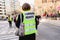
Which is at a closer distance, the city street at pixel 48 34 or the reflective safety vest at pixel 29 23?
the reflective safety vest at pixel 29 23

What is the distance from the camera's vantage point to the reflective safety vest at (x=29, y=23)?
18.0 feet

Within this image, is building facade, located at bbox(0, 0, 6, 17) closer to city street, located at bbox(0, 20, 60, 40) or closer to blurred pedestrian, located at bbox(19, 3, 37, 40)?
city street, located at bbox(0, 20, 60, 40)

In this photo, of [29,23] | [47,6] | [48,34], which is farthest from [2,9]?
[29,23]

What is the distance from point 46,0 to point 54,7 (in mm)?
18890

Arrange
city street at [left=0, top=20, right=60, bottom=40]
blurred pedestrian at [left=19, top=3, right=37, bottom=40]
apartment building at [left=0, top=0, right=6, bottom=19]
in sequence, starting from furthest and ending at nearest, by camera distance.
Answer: apartment building at [left=0, top=0, right=6, bottom=19] → city street at [left=0, top=20, right=60, bottom=40] → blurred pedestrian at [left=19, top=3, right=37, bottom=40]

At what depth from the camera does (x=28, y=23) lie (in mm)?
5527

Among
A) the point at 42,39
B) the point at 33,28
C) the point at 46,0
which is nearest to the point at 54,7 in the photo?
the point at 46,0

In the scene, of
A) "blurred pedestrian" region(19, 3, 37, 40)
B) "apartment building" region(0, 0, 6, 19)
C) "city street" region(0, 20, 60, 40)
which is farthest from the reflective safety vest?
"apartment building" region(0, 0, 6, 19)

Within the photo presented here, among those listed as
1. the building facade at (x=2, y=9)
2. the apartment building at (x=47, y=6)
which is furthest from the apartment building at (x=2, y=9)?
the apartment building at (x=47, y=6)

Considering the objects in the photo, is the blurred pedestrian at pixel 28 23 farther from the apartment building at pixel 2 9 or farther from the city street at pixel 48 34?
the apartment building at pixel 2 9

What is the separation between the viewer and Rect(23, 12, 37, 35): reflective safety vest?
5.50 metres

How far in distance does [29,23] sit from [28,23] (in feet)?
0.09

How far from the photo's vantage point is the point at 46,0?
363ft

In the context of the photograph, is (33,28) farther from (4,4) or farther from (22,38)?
(4,4)
